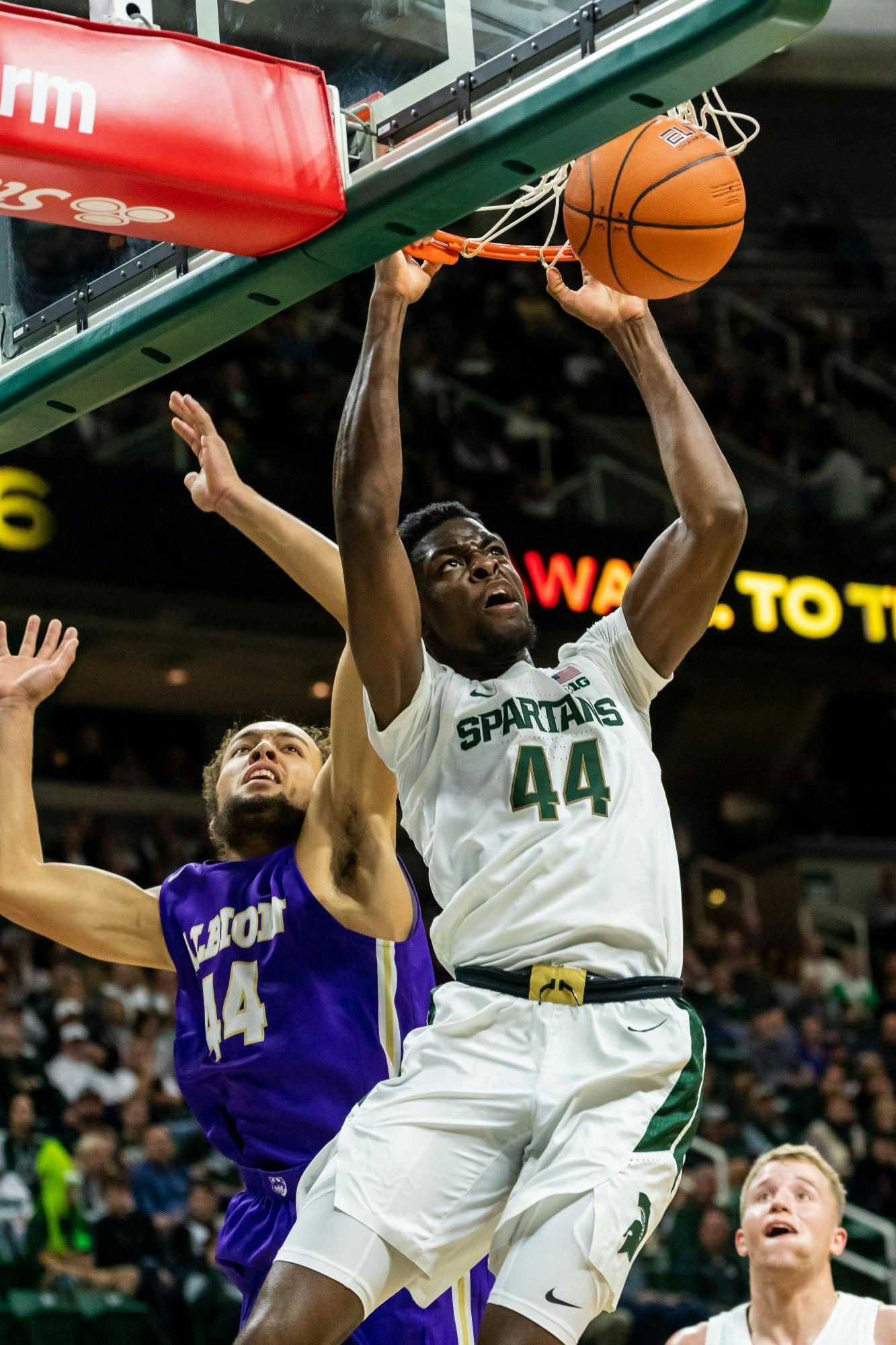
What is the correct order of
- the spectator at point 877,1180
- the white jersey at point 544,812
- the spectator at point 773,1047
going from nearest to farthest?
1. the white jersey at point 544,812
2. the spectator at point 877,1180
3. the spectator at point 773,1047

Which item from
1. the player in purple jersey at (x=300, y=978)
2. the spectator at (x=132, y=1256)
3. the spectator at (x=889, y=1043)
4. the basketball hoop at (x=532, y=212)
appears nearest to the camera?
the basketball hoop at (x=532, y=212)

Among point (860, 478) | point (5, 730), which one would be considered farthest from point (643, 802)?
point (860, 478)

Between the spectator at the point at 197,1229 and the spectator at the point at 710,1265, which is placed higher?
the spectator at the point at 197,1229

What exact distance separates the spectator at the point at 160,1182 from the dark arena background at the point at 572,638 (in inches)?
0.7

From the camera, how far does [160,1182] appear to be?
28.6ft

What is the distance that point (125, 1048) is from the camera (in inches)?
406

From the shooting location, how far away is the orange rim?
3957 mm

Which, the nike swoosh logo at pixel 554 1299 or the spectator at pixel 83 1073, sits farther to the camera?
the spectator at pixel 83 1073

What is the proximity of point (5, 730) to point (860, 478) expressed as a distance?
40.7 ft

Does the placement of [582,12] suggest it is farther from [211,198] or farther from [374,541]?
[374,541]

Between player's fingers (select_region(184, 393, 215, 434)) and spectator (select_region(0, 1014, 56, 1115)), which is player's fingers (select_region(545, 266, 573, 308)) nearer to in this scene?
player's fingers (select_region(184, 393, 215, 434))

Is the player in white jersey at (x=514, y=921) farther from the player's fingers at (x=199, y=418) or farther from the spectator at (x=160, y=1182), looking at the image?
the spectator at (x=160, y=1182)

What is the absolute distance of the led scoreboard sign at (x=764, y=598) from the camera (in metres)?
14.2

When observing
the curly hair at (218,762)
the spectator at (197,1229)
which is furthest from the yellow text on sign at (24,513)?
the curly hair at (218,762)
